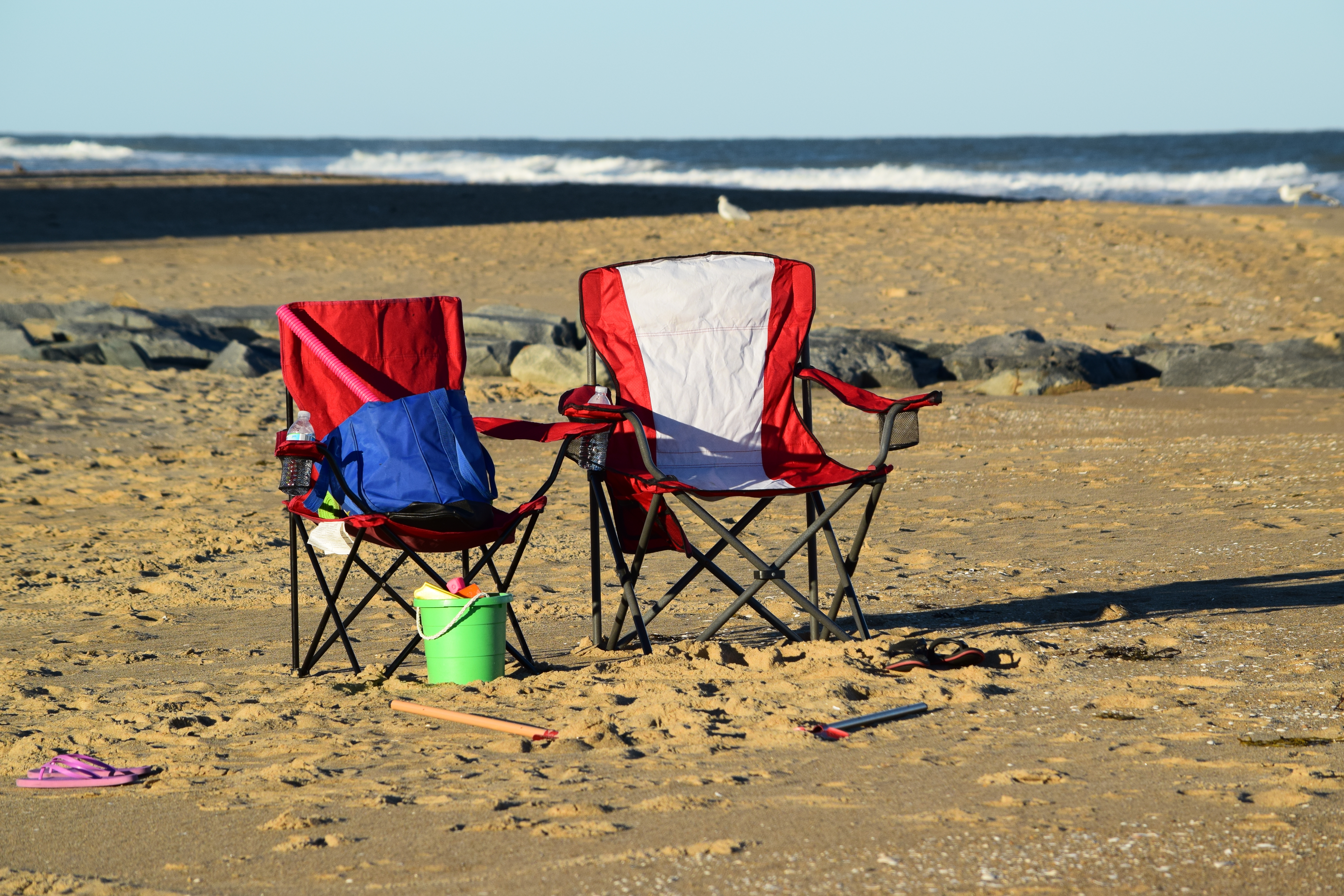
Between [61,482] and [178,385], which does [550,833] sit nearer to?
[61,482]

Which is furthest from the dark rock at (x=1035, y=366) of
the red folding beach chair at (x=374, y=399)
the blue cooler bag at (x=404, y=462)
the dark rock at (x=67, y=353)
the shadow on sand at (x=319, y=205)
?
the shadow on sand at (x=319, y=205)

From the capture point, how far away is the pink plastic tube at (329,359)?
11.8 feet

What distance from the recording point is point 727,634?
389 cm

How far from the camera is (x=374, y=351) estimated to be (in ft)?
12.3

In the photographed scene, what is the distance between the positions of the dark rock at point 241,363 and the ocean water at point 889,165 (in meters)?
17.5

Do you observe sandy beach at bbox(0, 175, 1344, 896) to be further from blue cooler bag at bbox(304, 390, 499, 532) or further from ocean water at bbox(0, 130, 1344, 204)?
ocean water at bbox(0, 130, 1344, 204)

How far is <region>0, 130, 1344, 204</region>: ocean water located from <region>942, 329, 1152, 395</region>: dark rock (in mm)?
15660

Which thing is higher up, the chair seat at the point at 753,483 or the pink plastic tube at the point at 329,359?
the pink plastic tube at the point at 329,359

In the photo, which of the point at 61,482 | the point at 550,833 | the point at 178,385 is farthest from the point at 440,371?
the point at 178,385

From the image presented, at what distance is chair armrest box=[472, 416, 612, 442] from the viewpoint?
3.42 metres

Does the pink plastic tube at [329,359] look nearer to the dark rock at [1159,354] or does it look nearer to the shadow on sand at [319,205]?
the dark rock at [1159,354]

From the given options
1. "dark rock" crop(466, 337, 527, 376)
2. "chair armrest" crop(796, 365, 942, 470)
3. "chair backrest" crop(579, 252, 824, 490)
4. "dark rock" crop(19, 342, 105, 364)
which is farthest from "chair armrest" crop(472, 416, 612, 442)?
"dark rock" crop(19, 342, 105, 364)

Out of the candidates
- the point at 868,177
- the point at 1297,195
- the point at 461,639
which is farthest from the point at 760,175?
the point at 461,639

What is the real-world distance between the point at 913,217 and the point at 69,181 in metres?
14.4
